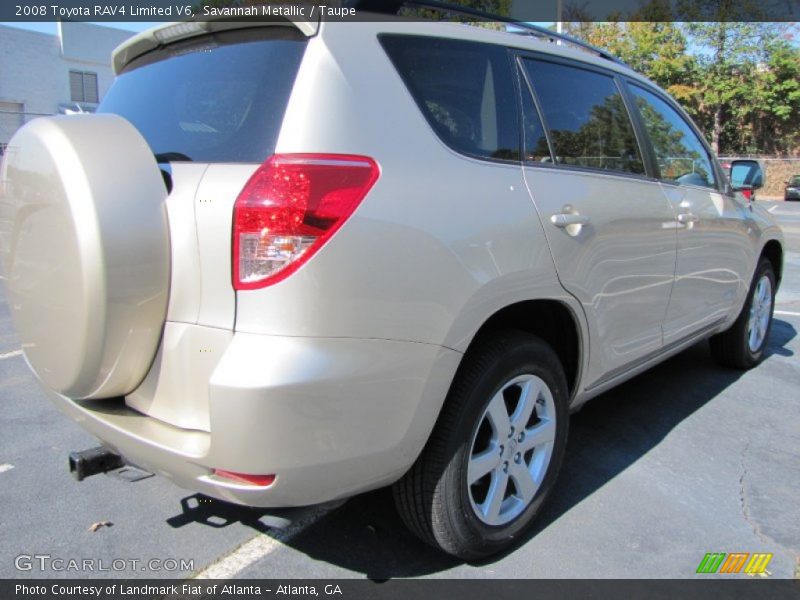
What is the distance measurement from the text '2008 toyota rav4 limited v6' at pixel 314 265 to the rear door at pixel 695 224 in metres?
1.11

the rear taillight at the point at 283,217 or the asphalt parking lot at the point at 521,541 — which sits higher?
the rear taillight at the point at 283,217

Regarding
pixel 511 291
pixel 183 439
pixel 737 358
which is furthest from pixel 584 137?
pixel 737 358

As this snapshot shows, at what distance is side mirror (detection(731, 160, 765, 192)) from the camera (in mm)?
4773

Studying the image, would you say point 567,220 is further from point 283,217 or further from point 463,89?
point 283,217

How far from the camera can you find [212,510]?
9.32 feet

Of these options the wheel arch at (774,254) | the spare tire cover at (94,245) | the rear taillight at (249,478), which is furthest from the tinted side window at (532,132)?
the wheel arch at (774,254)

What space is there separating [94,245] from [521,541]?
193 cm

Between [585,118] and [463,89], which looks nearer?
[463,89]

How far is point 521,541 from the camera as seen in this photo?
8.74 ft

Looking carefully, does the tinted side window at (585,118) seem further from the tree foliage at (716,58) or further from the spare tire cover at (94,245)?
the tree foliage at (716,58)

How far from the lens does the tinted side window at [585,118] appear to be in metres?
2.77

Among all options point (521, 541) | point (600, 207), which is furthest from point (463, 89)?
point (521, 541)
